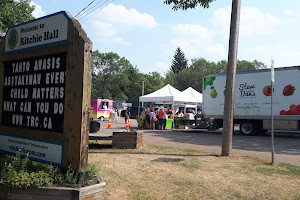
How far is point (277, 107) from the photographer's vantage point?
16.8m

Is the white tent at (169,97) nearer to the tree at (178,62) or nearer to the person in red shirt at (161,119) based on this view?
the person in red shirt at (161,119)

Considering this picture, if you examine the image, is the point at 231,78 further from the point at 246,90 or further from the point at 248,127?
the point at 248,127

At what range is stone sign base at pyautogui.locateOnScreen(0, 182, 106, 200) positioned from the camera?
13.4 feet

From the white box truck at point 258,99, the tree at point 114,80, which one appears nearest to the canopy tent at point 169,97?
the white box truck at point 258,99

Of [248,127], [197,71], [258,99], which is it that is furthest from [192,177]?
[197,71]

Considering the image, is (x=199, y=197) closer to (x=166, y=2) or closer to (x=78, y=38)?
(x=78, y=38)

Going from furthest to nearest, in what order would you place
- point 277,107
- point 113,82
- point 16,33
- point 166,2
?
point 113,82 < point 277,107 < point 166,2 < point 16,33

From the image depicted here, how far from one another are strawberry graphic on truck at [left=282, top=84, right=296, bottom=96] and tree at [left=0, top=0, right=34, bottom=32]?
22.2m

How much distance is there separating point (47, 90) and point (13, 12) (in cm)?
2632

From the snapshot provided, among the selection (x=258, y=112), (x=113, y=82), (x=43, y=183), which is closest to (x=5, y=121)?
(x=43, y=183)

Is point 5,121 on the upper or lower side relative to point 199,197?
upper

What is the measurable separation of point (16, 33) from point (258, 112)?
48.1ft

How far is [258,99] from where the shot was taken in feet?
57.6

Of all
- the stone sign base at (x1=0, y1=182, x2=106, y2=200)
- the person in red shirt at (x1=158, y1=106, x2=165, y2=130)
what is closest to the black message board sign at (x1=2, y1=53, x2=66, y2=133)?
the stone sign base at (x1=0, y1=182, x2=106, y2=200)
